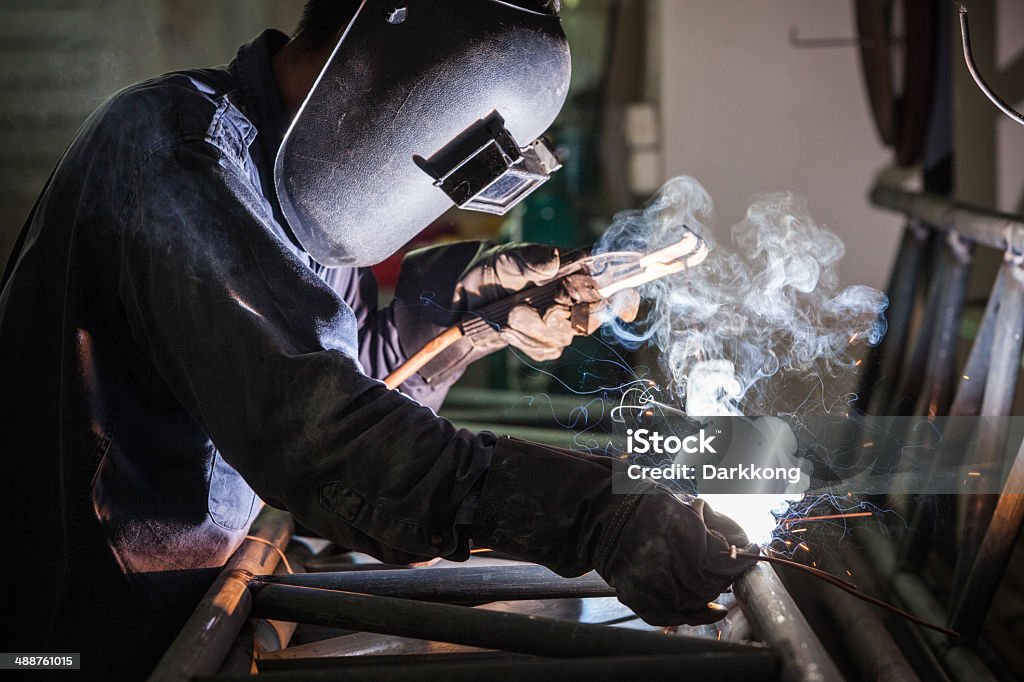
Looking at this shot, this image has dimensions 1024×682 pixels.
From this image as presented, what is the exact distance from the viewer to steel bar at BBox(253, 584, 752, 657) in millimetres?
1060

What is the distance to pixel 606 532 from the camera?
39.9 inches

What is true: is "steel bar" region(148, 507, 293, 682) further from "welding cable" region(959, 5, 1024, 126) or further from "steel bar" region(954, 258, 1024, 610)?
"steel bar" region(954, 258, 1024, 610)

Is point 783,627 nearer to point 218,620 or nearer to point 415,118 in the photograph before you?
point 218,620

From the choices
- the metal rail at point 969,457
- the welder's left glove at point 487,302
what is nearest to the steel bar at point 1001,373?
the metal rail at point 969,457

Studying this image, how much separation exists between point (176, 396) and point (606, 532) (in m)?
0.67

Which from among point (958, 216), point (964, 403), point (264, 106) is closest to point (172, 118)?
point (264, 106)

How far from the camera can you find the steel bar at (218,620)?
3.50 ft

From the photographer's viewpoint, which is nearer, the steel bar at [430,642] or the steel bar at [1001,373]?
the steel bar at [430,642]

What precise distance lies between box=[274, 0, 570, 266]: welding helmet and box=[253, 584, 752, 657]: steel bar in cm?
59

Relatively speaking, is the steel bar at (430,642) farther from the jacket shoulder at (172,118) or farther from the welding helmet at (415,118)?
the jacket shoulder at (172,118)

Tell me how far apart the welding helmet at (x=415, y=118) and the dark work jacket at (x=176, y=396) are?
10 cm

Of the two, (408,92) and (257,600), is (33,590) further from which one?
(408,92)

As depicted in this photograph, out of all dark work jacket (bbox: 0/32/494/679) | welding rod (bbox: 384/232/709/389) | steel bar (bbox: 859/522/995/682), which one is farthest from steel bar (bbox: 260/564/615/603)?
steel bar (bbox: 859/522/995/682)

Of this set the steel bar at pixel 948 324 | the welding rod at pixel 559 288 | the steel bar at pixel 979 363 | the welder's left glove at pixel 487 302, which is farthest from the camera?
the steel bar at pixel 948 324
